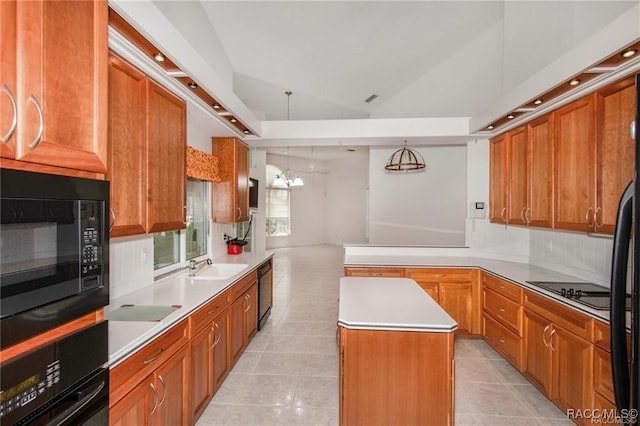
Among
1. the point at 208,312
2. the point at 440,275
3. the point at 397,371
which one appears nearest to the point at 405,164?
the point at 440,275

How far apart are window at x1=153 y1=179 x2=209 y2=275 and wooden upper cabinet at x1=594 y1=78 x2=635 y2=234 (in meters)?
3.38

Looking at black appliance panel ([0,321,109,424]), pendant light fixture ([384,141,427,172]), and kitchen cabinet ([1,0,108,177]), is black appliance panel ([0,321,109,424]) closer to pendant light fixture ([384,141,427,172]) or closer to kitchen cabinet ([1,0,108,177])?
kitchen cabinet ([1,0,108,177])

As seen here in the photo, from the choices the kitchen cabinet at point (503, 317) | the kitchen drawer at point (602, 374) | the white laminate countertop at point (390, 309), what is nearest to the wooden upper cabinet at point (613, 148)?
the kitchen drawer at point (602, 374)

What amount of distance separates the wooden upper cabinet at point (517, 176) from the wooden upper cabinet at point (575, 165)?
1.44 feet

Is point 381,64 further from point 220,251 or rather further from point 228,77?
point 220,251

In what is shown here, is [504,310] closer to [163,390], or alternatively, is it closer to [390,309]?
[390,309]

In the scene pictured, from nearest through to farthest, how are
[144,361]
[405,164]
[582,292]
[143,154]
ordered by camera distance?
[144,361], [143,154], [582,292], [405,164]

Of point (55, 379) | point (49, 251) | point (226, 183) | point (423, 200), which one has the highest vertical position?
point (226, 183)

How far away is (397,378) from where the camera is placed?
5.56 feet

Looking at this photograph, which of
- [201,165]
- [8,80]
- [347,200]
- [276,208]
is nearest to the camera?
[8,80]

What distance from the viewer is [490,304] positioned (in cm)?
326

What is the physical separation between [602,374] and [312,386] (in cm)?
200

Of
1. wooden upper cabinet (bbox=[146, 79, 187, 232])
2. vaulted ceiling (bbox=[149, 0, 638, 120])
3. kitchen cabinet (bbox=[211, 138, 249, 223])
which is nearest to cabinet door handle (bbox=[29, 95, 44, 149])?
wooden upper cabinet (bbox=[146, 79, 187, 232])

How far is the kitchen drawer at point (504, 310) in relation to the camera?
9.00 ft
